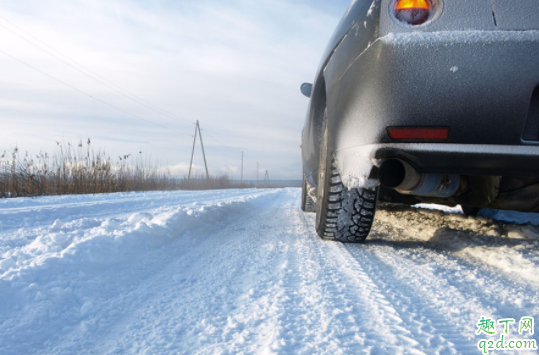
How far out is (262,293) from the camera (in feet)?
4.56

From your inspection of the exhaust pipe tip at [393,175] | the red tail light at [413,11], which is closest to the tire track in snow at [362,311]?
the exhaust pipe tip at [393,175]

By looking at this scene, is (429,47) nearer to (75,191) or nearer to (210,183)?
(75,191)

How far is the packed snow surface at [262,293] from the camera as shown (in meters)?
1.00

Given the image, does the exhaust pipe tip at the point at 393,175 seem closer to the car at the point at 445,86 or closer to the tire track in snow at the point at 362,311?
the car at the point at 445,86

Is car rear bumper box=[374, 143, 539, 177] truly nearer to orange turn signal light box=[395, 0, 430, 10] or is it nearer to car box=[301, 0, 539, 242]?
car box=[301, 0, 539, 242]

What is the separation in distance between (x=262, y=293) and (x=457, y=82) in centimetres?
120

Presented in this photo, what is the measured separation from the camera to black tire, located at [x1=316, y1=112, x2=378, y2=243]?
204 cm

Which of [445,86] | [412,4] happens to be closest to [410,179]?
[445,86]

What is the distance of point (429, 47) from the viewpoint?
1326 millimetres

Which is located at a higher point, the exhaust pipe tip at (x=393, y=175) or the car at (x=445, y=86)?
the car at (x=445, y=86)

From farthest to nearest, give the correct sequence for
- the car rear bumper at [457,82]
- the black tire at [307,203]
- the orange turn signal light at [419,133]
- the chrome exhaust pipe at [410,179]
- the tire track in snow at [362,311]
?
the black tire at [307,203]
the chrome exhaust pipe at [410,179]
the orange turn signal light at [419,133]
the car rear bumper at [457,82]
the tire track in snow at [362,311]

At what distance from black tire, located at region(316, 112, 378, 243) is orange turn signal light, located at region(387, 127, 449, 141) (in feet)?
1.97

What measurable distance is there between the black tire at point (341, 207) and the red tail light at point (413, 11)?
0.81 meters

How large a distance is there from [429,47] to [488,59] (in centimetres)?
23
